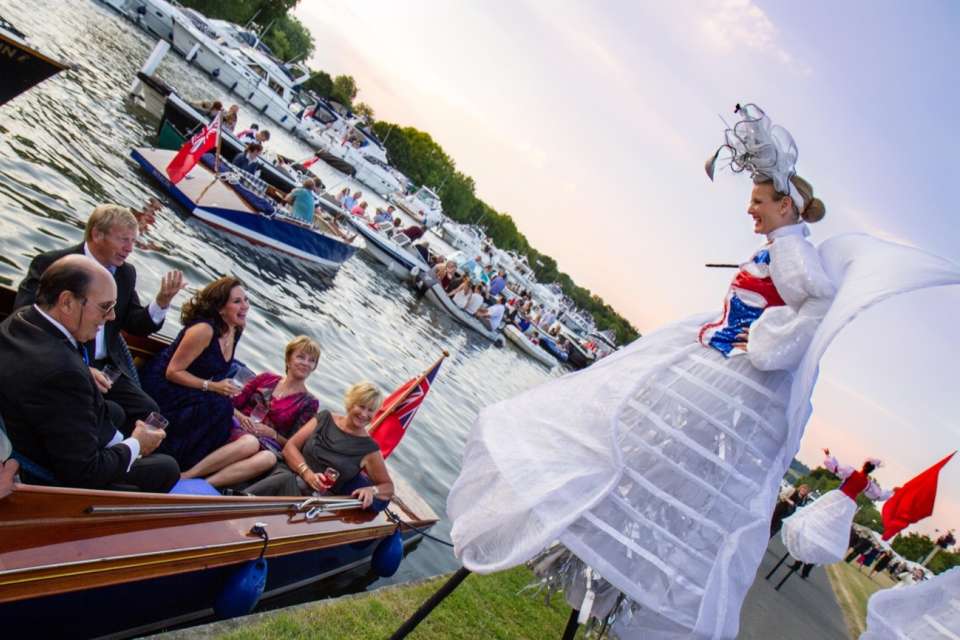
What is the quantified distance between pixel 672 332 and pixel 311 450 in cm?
359

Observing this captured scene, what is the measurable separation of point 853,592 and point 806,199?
742 inches

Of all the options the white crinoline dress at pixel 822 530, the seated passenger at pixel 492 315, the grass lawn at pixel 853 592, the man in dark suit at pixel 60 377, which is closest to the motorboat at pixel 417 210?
the seated passenger at pixel 492 315

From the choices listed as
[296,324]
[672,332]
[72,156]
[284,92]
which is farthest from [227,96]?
[672,332]

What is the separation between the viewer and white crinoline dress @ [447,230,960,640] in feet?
7.81

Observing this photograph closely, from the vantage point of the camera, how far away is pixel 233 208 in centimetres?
1538

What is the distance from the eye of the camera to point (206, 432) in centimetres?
512

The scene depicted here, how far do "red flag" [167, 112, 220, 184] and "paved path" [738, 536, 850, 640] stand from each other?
13312 millimetres

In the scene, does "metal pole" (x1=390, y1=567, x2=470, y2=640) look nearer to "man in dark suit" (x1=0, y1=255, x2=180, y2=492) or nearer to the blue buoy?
the blue buoy

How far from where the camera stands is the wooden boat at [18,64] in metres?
8.47

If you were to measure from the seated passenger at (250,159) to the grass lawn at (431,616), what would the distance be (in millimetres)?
15716

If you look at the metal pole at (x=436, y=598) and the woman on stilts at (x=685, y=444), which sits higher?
the woman on stilts at (x=685, y=444)

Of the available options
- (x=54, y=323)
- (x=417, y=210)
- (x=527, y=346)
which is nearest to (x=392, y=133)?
(x=417, y=210)

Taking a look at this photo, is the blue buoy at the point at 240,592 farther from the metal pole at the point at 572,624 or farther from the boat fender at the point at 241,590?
the metal pole at the point at 572,624

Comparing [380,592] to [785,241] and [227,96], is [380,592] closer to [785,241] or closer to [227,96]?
[785,241]
